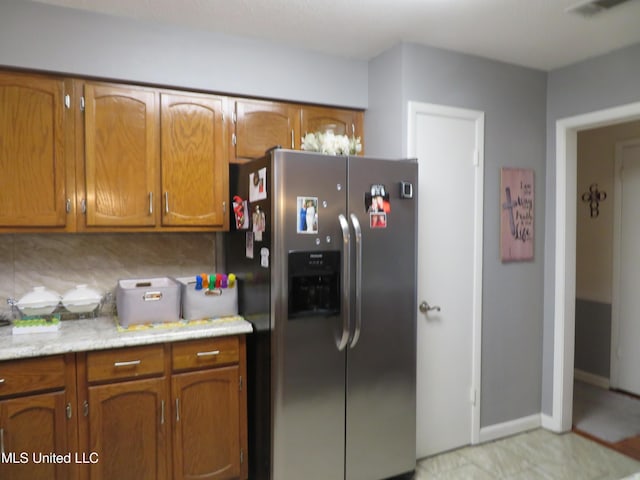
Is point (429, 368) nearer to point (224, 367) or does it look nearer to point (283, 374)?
point (283, 374)

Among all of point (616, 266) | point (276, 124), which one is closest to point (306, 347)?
point (276, 124)

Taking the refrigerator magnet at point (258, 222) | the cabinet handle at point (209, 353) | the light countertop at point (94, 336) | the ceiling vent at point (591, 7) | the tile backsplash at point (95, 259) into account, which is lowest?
the cabinet handle at point (209, 353)

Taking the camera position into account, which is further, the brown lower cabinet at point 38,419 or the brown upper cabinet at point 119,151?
the brown upper cabinet at point 119,151

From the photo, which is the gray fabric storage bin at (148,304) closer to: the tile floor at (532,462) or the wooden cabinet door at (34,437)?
the wooden cabinet door at (34,437)

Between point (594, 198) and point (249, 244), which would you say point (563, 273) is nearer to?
point (594, 198)

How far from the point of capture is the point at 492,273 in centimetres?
292

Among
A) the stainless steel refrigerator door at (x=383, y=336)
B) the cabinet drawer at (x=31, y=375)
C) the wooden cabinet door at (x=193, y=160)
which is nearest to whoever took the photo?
the cabinet drawer at (x=31, y=375)

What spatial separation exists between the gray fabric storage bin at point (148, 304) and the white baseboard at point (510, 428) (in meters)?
2.11

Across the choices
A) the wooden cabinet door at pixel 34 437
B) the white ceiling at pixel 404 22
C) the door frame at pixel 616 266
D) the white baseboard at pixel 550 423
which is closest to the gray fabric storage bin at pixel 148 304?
the wooden cabinet door at pixel 34 437

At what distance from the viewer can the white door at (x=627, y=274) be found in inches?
144

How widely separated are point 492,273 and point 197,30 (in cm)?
231

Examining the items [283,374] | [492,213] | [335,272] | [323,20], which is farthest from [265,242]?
[492,213]

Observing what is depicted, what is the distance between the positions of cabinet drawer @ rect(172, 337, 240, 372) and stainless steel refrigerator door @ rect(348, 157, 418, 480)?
0.62m

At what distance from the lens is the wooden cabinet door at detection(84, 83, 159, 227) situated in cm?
222
